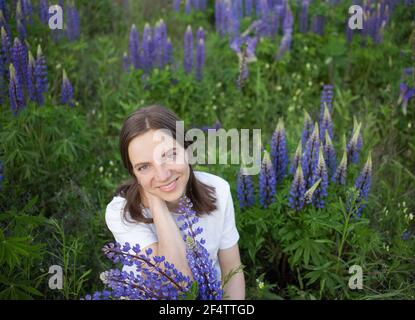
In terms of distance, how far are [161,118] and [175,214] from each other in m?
0.50

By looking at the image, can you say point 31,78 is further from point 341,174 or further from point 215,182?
point 341,174

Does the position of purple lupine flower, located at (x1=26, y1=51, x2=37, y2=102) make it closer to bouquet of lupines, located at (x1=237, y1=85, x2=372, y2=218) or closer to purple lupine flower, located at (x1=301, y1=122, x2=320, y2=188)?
bouquet of lupines, located at (x1=237, y1=85, x2=372, y2=218)

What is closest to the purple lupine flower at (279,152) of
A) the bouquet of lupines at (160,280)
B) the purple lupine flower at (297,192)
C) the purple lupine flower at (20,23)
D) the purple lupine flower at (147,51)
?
the purple lupine flower at (297,192)

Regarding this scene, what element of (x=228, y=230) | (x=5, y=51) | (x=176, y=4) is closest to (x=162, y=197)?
(x=228, y=230)

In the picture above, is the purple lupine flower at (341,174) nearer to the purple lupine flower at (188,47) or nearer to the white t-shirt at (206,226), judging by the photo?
the white t-shirt at (206,226)

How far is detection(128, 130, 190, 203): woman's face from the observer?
2162 mm

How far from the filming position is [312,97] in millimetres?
4617

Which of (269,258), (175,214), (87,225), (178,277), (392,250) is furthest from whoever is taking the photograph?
(87,225)

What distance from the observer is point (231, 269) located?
7.89 feet

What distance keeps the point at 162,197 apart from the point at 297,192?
829 millimetres

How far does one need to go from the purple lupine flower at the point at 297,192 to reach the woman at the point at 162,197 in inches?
15.4

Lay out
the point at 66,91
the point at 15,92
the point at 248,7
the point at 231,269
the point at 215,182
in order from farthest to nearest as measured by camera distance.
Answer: the point at 248,7
the point at 66,91
the point at 15,92
the point at 215,182
the point at 231,269
